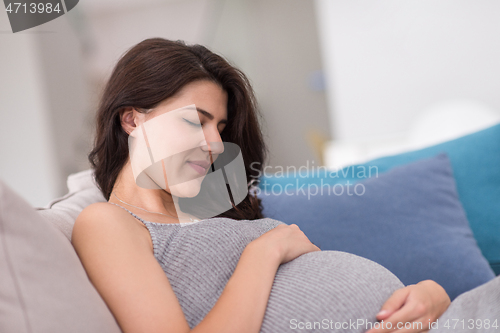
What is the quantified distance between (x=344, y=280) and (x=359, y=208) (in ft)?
1.30

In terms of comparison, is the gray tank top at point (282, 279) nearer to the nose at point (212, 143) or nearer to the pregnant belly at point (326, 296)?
the pregnant belly at point (326, 296)

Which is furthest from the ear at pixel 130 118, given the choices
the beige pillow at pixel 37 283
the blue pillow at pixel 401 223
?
the blue pillow at pixel 401 223

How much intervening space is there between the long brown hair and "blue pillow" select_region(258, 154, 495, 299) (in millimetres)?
172

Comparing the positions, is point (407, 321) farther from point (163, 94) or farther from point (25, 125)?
point (25, 125)

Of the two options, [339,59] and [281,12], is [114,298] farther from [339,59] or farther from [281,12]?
[281,12]

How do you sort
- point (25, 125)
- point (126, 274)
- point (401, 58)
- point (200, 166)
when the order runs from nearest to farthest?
point (126, 274), point (200, 166), point (25, 125), point (401, 58)

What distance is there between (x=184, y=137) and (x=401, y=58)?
7.64 feet

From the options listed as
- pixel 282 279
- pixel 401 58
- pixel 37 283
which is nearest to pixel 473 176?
pixel 282 279

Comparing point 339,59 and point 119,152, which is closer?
point 119,152

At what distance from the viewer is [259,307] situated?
63 cm

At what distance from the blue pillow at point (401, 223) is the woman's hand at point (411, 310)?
27cm

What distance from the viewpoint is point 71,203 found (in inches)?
37.2

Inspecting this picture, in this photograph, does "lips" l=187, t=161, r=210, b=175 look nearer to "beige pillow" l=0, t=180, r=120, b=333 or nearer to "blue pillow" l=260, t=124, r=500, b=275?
"beige pillow" l=0, t=180, r=120, b=333

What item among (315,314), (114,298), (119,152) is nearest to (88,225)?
(114,298)
